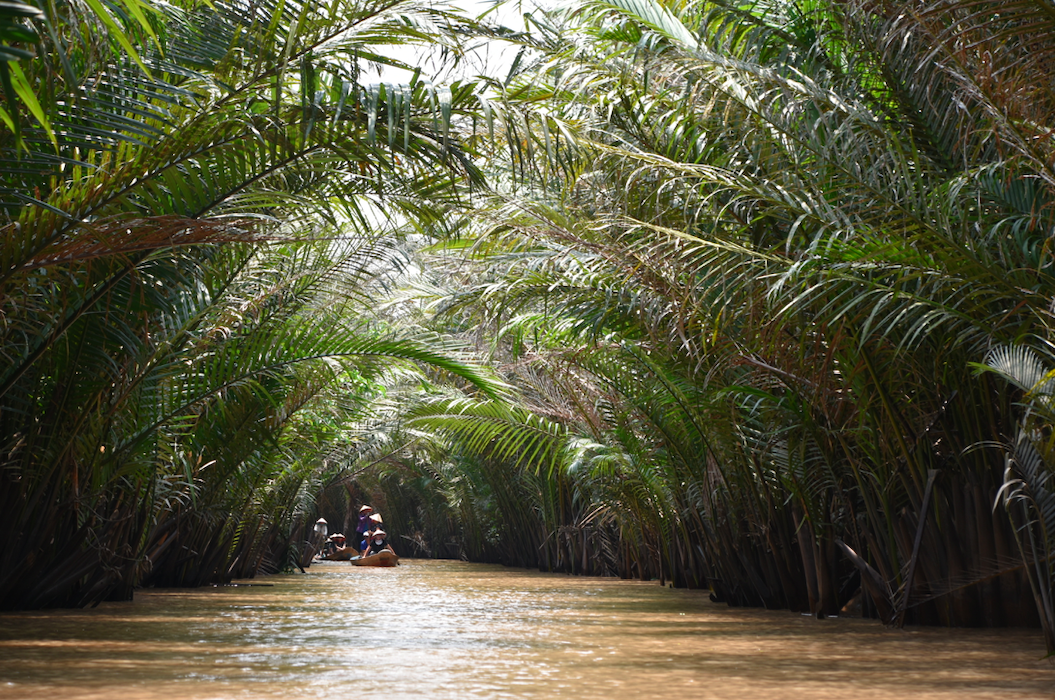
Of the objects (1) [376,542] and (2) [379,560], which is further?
(1) [376,542]

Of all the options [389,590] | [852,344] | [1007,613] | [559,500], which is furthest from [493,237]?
[559,500]

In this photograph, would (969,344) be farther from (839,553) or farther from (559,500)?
(559,500)

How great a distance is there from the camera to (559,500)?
52.7 ft

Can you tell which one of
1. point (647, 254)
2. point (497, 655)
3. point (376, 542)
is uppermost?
point (376, 542)

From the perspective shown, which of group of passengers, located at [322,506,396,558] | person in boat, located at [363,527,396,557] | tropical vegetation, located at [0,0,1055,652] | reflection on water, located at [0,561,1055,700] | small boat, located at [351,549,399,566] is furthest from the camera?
group of passengers, located at [322,506,396,558]

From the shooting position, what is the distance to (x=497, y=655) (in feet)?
16.6

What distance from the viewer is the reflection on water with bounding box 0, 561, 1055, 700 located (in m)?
3.92

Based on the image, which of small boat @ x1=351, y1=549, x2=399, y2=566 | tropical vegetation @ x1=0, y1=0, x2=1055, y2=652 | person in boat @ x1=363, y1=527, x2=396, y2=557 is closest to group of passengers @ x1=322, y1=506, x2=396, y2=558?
person in boat @ x1=363, y1=527, x2=396, y2=557

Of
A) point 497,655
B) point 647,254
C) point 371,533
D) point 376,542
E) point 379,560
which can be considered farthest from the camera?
point 371,533

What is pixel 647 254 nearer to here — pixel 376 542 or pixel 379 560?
pixel 379 560

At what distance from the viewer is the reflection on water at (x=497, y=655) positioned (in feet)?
12.9

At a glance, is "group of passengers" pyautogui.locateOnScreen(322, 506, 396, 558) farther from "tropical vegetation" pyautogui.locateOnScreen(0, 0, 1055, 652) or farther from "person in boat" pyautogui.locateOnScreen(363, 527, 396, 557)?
"tropical vegetation" pyautogui.locateOnScreen(0, 0, 1055, 652)

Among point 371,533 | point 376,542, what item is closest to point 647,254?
point 376,542

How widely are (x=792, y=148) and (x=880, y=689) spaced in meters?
3.13
